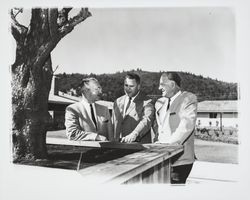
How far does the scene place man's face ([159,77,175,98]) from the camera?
284cm

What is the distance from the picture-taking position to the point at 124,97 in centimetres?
288

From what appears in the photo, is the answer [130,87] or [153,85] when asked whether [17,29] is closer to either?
[130,87]

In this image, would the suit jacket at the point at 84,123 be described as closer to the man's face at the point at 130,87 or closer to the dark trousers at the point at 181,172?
the man's face at the point at 130,87

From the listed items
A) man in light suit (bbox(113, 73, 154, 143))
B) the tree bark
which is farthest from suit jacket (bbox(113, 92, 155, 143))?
the tree bark

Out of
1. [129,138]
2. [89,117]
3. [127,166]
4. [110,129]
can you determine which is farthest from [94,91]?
[127,166]

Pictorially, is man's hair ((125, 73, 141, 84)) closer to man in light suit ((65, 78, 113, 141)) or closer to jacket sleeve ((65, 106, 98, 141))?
man in light suit ((65, 78, 113, 141))

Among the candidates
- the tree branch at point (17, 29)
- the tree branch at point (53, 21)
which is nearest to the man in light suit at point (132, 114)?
the tree branch at point (53, 21)

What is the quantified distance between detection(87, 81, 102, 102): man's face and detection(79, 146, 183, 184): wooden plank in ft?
1.83

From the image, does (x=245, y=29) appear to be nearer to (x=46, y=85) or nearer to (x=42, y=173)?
(x=46, y=85)

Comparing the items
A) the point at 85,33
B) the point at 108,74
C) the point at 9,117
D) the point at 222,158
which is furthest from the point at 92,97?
the point at 222,158

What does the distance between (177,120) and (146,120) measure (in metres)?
0.26

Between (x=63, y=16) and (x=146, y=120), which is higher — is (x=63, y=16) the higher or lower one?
the higher one

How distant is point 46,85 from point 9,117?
1.38ft

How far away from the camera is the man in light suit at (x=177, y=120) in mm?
2816
